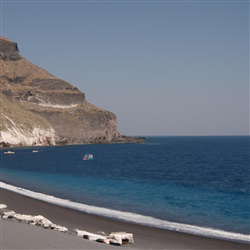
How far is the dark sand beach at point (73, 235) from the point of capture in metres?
13.8

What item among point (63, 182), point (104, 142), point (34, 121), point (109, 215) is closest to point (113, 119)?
point (104, 142)

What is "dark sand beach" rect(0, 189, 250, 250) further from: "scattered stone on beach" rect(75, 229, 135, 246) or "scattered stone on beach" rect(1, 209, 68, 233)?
"scattered stone on beach" rect(1, 209, 68, 233)

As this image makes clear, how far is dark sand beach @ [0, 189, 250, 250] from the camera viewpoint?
45.1ft

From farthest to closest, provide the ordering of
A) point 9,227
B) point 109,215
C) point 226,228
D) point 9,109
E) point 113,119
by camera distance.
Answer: point 113,119 < point 9,109 < point 109,215 < point 226,228 < point 9,227

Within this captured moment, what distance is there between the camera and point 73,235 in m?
16.4

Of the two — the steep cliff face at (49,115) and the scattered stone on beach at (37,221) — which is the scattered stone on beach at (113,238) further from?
the steep cliff face at (49,115)

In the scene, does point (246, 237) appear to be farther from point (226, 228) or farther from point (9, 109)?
point (9, 109)

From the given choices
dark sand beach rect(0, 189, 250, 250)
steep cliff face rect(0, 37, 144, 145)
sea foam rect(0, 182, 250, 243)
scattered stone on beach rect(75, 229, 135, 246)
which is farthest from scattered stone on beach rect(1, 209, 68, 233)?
steep cliff face rect(0, 37, 144, 145)

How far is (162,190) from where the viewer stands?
119 ft

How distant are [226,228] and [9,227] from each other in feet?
39.6

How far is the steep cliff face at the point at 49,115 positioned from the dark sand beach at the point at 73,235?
109m

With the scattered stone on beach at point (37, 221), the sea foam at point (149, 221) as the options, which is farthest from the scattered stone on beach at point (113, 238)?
the sea foam at point (149, 221)

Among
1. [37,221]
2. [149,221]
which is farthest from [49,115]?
[37,221]

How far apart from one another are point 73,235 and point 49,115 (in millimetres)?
152886
